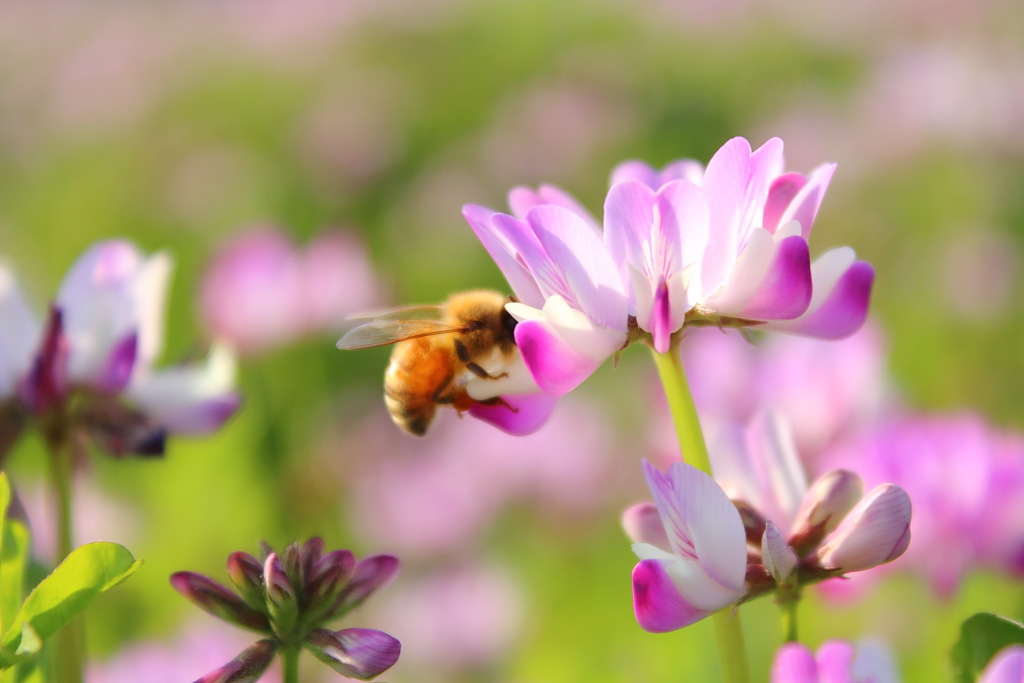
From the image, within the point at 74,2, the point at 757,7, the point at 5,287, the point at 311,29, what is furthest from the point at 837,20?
the point at 74,2

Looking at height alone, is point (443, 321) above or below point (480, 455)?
below

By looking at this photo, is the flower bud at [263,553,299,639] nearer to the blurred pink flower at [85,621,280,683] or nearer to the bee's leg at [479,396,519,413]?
the bee's leg at [479,396,519,413]

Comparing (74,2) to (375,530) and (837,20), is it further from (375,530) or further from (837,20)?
(375,530)

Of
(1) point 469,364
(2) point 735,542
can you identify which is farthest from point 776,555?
(1) point 469,364

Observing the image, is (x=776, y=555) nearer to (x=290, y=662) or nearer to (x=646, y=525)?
(x=646, y=525)

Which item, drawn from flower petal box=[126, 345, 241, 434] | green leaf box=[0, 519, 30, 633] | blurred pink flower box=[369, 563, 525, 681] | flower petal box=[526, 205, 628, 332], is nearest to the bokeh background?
blurred pink flower box=[369, 563, 525, 681]
